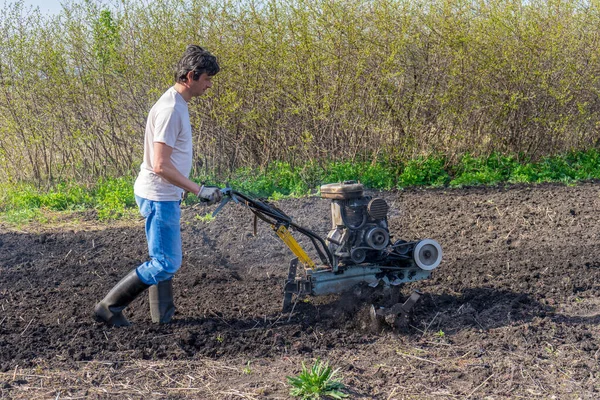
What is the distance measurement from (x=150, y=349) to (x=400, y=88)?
664 cm

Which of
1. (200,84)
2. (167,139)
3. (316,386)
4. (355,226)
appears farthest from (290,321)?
(200,84)

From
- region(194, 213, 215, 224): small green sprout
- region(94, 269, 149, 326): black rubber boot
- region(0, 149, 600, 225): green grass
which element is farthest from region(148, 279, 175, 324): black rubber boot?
region(0, 149, 600, 225): green grass

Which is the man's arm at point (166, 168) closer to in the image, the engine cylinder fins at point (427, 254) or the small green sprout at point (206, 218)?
the engine cylinder fins at point (427, 254)

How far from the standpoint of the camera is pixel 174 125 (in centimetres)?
460

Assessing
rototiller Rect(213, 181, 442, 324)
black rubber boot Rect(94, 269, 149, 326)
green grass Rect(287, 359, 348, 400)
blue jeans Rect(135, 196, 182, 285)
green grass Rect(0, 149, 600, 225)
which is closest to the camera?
green grass Rect(287, 359, 348, 400)

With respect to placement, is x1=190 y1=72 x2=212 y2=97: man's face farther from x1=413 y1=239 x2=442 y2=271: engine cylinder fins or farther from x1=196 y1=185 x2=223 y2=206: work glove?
x1=413 y1=239 x2=442 y2=271: engine cylinder fins

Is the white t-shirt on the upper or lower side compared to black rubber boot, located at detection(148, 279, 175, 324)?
upper

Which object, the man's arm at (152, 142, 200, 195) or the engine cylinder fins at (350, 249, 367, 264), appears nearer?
the man's arm at (152, 142, 200, 195)

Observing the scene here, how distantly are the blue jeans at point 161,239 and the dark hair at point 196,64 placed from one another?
844mm

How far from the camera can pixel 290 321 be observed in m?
5.19

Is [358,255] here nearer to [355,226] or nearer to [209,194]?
[355,226]

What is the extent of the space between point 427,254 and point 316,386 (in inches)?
74.2

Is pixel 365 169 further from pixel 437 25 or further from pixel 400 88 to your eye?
pixel 437 25

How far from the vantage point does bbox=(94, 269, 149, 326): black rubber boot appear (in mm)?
4938
